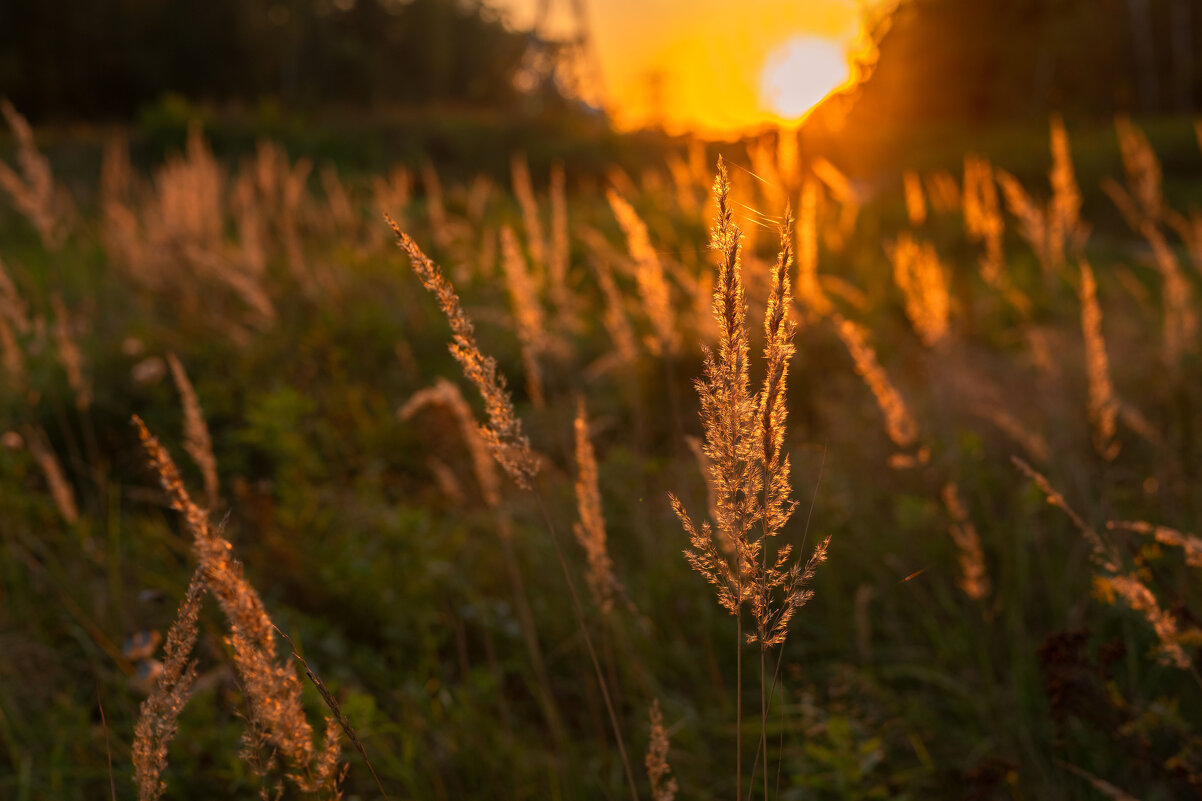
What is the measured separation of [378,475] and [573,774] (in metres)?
1.86

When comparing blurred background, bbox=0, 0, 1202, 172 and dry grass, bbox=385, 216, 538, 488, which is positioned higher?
blurred background, bbox=0, 0, 1202, 172

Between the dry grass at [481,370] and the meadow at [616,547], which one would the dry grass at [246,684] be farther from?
the dry grass at [481,370]

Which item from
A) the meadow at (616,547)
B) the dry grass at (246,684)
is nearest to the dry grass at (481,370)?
the meadow at (616,547)

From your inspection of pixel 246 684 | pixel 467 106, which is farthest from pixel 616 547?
pixel 467 106

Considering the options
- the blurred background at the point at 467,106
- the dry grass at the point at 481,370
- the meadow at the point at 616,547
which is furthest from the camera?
the blurred background at the point at 467,106

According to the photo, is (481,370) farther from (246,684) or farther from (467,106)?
(467,106)

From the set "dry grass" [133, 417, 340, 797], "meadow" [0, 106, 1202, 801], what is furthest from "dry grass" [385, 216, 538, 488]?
"dry grass" [133, 417, 340, 797]

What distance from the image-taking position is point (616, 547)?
2.79 m

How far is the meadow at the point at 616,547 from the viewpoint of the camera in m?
0.94

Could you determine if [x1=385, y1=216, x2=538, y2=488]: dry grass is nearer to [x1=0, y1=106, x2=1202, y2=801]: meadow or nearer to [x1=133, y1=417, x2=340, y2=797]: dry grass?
[x1=0, y1=106, x2=1202, y2=801]: meadow

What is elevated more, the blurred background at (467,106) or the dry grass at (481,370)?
the blurred background at (467,106)

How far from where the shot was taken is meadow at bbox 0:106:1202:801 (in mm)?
938

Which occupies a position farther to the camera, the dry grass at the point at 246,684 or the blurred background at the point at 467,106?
the blurred background at the point at 467,106

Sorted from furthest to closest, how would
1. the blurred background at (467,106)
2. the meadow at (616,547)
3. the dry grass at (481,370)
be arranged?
the blurred background at (467,106), the meadow at (616,547), the dry grass at (481,370)
